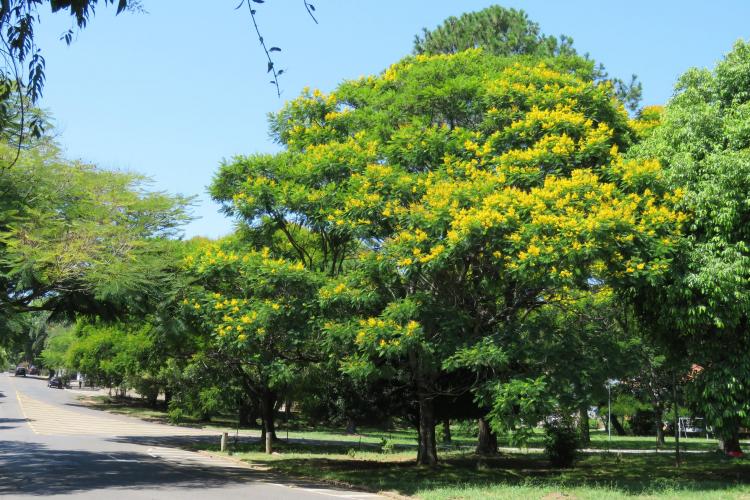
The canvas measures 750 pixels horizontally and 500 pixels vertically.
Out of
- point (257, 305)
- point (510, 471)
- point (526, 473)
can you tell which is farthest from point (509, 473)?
point (257, 305)

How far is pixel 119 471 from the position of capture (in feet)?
58.6

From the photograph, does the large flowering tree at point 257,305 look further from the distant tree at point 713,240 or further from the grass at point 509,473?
the distant tree at point 713,240

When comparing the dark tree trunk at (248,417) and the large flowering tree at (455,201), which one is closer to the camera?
the large flowering tree at (455,201)

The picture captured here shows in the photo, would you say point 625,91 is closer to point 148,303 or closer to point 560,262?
point 560,262

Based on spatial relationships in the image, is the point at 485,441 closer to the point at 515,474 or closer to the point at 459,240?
the point at 515,474

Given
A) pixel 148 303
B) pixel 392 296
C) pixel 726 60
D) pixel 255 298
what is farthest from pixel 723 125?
pixel 148 303

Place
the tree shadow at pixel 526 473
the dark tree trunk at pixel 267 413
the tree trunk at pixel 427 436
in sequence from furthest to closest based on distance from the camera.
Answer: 1. the dark tree trunk at pixel 267 413
2. the tree trunk at pixel 427 436
3. the tree shadow at pixel 526 473

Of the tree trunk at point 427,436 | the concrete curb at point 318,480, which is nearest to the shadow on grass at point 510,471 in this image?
the concrete curb at point 318,480

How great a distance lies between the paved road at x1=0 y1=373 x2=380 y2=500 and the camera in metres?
14.2

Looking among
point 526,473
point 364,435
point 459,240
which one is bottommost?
point 364,435

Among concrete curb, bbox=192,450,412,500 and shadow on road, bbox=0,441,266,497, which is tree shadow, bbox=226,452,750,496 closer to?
concrete curb, bbox=192,450,412,500

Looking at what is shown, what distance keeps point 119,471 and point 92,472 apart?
700 millimetres

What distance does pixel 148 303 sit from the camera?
20656mm

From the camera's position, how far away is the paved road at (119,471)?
14.2 metres
